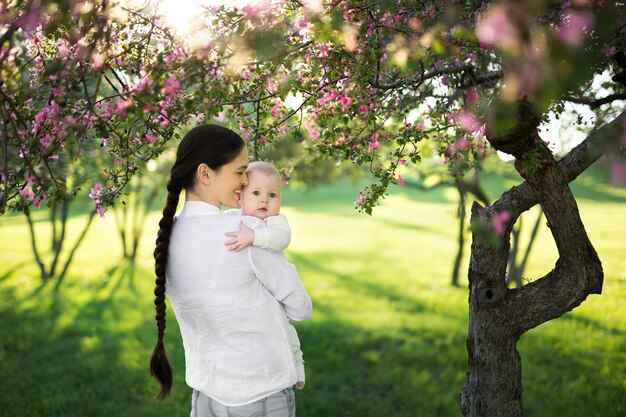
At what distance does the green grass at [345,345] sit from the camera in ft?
20.2

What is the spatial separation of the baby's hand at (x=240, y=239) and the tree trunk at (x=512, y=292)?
5.37ft

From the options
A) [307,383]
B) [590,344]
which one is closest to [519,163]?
[307,383]

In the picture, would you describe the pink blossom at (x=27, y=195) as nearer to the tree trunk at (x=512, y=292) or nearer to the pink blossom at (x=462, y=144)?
the tree trunk at (x=512, y=292)

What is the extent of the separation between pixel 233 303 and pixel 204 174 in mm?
583

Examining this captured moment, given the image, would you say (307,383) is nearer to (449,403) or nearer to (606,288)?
(449,403)

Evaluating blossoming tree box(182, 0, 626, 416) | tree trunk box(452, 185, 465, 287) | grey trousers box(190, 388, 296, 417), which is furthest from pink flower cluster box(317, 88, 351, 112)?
tree trunk box(452, 185, 465, 287)

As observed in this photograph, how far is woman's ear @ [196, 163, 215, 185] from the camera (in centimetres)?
263

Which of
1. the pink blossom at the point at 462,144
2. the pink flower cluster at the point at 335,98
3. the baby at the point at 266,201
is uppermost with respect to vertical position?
the pink flower cluster at the point at 335,98

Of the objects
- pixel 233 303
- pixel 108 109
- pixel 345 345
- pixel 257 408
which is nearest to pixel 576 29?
pixel 233 303

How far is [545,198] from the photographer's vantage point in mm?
3484

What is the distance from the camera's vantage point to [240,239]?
8.00 feet

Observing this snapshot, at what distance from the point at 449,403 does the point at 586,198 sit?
3109cm

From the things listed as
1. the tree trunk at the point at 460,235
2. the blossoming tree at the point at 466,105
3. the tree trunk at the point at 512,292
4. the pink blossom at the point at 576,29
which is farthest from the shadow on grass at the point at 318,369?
the pink blossom at the point at 576,29

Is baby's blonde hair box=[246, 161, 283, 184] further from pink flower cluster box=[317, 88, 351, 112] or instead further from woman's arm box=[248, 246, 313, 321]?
pink flower cluster box=[317, 88, 351, 112]
